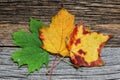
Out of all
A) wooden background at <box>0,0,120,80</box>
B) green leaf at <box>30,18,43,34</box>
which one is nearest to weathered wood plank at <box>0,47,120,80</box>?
wooden background at <box>0,0,120,80</box>

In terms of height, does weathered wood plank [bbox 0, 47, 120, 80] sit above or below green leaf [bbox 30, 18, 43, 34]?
below

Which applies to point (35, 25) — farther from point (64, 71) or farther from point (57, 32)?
point (64, 71)

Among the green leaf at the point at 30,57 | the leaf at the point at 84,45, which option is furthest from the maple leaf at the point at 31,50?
the leaf at the point at 84,45

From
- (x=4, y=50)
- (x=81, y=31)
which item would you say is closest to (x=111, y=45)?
(x=81, y=31)

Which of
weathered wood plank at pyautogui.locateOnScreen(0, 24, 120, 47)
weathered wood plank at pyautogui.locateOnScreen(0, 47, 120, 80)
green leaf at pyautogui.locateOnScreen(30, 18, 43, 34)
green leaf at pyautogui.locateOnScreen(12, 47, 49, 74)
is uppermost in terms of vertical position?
green leaf at pyautogui.locateOnScreen(30, 18, 43, 34)

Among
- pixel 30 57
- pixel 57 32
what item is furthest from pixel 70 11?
pixel 30 57

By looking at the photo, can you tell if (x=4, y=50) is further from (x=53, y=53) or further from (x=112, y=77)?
(x=112, y=77)

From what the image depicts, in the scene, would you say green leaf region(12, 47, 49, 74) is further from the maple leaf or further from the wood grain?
the wood grain

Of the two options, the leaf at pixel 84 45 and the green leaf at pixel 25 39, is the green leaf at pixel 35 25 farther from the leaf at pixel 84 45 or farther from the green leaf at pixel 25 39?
the leaf at pixel 84 45
